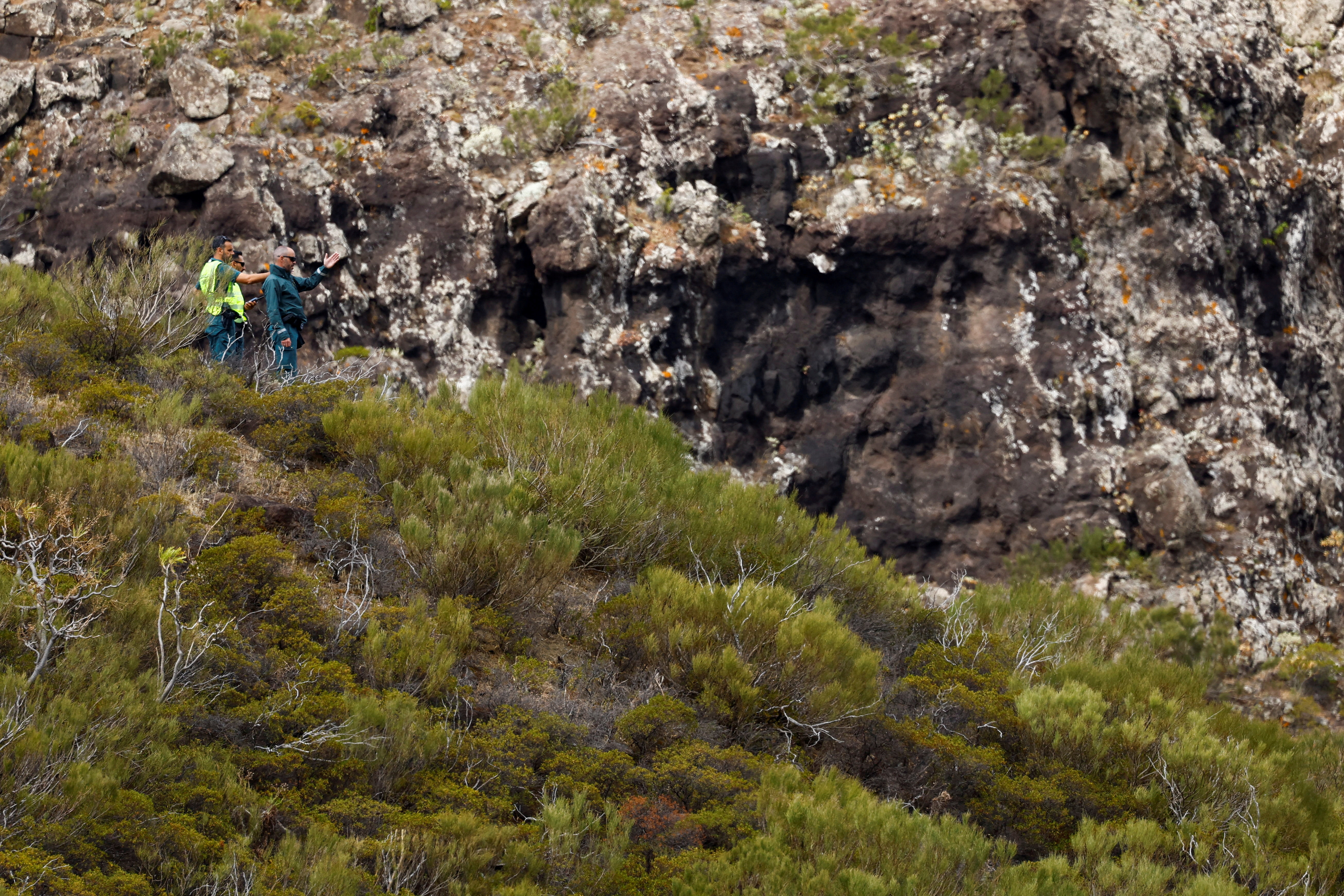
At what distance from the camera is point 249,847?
9.93ft

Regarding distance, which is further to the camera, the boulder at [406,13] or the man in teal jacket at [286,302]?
the boulder at [406,13]

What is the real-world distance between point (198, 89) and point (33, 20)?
8.73ft

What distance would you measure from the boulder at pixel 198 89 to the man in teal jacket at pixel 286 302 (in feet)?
11.8

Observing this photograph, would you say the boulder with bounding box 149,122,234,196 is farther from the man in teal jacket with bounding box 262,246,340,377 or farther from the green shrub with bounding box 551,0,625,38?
the green shrub with bounding box 551,0,625,38

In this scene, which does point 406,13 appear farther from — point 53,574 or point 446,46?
point 53,574

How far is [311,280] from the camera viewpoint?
8.35 metres

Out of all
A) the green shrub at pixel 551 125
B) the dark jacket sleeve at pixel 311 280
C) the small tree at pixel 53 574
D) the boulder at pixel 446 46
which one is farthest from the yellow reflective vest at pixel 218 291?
the boulder at pixel 446 46

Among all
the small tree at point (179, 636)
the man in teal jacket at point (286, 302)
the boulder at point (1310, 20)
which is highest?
the boulder at point (1310, 20)

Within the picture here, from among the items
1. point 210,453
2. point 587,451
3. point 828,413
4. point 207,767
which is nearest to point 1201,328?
point 828,413

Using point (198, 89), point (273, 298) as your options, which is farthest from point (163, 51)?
point (273, 298)

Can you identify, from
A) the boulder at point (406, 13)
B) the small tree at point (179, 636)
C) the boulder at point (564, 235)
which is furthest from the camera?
the boulder at point (406, 13)

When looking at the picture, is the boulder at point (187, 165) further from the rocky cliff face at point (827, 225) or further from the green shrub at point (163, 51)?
the green shrub at point (163, 51)

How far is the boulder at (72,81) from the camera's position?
11.0 meters

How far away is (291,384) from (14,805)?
410 cm
